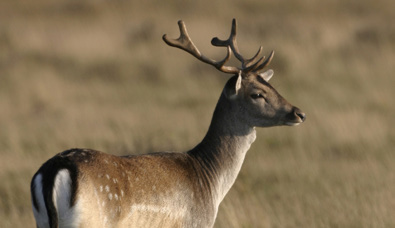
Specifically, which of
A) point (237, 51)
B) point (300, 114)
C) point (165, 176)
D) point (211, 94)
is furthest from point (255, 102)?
point (211, 94)

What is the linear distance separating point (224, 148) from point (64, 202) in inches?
70.7

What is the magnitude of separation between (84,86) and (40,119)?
2443 millimetres

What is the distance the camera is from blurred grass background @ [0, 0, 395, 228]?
875 cm

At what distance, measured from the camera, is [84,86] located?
14.9 metres

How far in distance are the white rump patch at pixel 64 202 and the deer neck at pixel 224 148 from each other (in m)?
1.59

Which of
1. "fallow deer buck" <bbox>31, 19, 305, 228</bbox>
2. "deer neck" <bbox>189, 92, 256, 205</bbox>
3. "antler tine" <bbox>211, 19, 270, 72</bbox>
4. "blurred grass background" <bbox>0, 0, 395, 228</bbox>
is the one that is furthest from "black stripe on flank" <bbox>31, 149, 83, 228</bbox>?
"blurred grass background" <bbox>0, 0, 395, 228</bbox>

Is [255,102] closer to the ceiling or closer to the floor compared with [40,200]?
closer to the ceiling

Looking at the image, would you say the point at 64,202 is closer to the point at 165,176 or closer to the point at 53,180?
the point at 53,180

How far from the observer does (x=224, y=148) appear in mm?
6293

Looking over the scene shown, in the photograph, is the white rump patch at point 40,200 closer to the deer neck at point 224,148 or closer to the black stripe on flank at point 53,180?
the black stripe on flank at point 53,180

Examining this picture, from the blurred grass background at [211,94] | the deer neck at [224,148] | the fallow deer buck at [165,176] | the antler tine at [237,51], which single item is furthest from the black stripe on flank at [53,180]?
the blurred grass background at [211,94]

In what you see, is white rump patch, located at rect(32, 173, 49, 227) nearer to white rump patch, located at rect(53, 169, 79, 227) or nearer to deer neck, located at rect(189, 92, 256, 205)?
white rump patch, located at rect(53, 169, 79, 227)

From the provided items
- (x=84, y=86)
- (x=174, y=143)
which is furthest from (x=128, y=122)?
(x=84, y=86)

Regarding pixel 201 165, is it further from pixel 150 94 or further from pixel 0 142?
pixel 150 94
